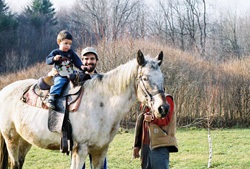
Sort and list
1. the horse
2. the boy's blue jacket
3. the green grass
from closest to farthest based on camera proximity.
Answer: the horse < the boy's blue jacket < the green grass

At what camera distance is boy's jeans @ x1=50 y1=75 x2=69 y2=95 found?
9.88ft

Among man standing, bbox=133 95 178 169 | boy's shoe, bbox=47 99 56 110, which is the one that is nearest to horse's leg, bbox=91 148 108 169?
man standing, bbox=133 95 178 169

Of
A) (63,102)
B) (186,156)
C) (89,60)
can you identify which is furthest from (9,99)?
(186,156)

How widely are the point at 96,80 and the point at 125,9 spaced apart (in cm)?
1986

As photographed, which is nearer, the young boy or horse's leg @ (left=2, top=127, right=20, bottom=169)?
the young boy

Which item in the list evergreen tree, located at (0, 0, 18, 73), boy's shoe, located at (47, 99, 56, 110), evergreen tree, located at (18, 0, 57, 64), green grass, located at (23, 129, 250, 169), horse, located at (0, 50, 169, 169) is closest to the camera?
horse, located at (0, 50, 169, 169)

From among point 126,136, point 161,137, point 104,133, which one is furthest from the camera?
point 126,136

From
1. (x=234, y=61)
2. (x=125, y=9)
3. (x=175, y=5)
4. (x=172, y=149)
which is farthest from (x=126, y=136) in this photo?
(x=175, y=5)

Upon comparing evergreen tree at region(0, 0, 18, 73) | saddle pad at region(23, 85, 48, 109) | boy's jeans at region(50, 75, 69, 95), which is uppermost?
evergreen tree at region(0, 0, 18, 73)

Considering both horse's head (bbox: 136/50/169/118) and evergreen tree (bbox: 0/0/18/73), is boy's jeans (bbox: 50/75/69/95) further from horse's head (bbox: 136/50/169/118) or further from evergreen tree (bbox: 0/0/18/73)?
evergreen tree (bbox: 0/0/18/73)

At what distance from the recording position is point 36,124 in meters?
3.09

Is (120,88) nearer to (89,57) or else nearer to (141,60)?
(141,60)

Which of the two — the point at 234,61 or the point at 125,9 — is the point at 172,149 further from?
the point at 125,9

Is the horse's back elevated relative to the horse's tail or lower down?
elevated
